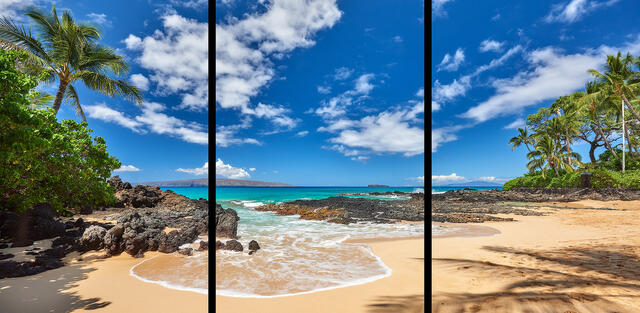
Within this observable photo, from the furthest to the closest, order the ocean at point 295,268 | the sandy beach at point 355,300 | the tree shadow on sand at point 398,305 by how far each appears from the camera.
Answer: the ocean at point 295,268, the sandy beach at point 355,300, the tree shadow on sand at point 398,305

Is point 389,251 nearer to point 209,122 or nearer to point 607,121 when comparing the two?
point 209,122

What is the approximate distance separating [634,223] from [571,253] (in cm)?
587

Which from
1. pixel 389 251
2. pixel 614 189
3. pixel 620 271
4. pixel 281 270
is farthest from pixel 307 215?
pixel 614 189

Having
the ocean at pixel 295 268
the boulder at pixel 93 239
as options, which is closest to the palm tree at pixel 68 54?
the boulder at pixel 93 239

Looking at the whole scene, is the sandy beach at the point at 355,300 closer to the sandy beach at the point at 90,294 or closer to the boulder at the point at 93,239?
the sandy beach at the point at 90,294

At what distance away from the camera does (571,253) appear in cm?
415

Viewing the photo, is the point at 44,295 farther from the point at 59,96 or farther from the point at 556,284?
the point at 59,96

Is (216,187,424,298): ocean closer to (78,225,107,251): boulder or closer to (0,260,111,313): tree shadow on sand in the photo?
(0,260,111,313): tree shadow on sand

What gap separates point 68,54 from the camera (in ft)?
32.6

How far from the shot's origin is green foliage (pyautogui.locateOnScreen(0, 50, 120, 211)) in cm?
353

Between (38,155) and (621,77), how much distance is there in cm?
2896

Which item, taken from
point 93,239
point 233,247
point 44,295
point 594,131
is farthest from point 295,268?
point 594,131

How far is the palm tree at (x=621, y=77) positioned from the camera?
1650 cm

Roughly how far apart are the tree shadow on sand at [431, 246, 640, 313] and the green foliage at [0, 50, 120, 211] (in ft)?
19.6
